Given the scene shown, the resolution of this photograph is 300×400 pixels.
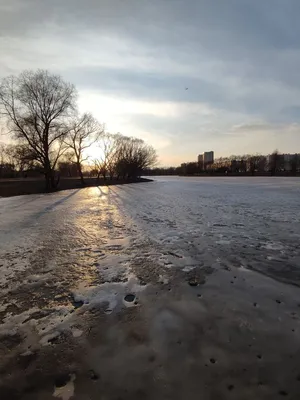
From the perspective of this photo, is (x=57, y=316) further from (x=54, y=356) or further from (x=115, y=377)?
(x=115, y=377)

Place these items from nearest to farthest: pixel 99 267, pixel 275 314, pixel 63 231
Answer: pixel 275 314
pixel 99 267
pixel 63 231

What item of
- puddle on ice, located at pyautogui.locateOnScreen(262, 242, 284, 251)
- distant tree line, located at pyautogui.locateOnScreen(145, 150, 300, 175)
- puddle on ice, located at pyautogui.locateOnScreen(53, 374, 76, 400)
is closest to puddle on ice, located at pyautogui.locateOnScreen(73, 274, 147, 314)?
puddle on ice, located at pyautogui.locateOnScreen(53, 374, 76, 400)

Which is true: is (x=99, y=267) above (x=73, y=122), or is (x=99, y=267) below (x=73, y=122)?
below

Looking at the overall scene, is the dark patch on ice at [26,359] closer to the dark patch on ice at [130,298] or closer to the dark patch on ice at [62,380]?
the dark patch on ice at [62,380]

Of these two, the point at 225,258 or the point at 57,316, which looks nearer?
the point at 57,316

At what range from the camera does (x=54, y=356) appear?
3.14m

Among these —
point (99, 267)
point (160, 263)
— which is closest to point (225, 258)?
point (160, 263)

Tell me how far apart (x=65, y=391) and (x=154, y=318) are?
5.06 ft

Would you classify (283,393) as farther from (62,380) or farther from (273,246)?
(273,246)

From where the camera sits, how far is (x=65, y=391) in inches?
104

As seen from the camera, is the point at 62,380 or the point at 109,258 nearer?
the point at 62,380

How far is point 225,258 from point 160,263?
163 cm

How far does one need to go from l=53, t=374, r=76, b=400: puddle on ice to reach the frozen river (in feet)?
0.06

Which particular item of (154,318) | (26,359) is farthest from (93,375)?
(154,318)
